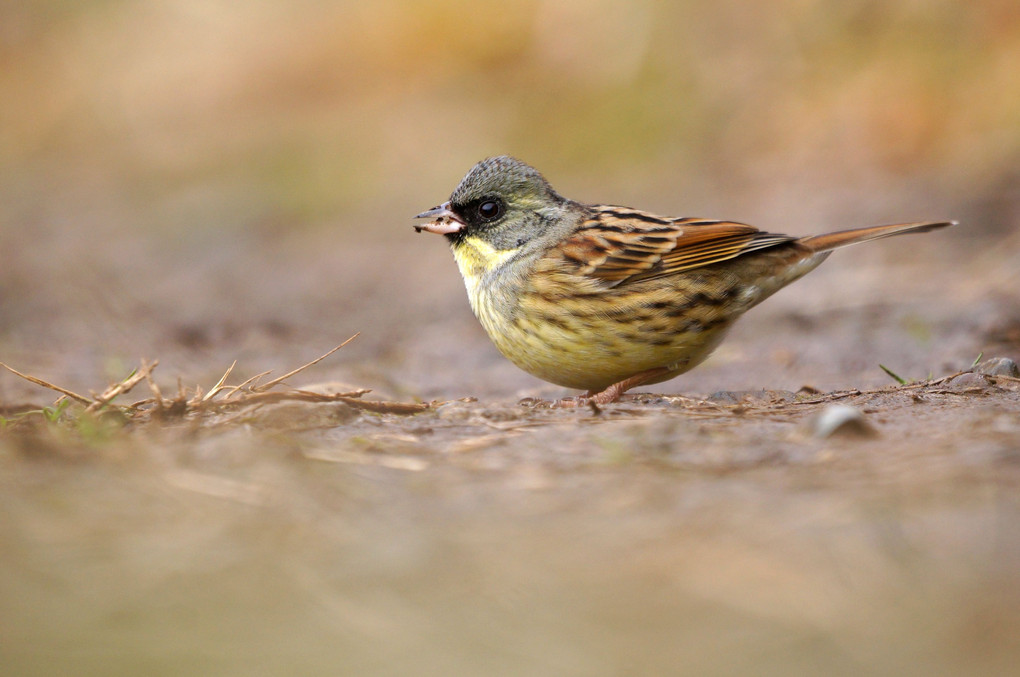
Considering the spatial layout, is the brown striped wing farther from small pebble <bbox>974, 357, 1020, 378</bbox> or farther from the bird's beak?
small pebble <bbox>974, 357, 1020, 378</bbox>

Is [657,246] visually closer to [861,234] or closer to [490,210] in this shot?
[490,210]

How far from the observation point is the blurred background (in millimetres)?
8836

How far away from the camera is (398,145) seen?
595 inches

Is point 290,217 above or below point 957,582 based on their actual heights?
above

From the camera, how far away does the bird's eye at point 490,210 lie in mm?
5809

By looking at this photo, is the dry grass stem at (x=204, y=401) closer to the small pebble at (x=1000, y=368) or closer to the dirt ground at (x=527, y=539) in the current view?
the dirt ground at (x=527, y=539)

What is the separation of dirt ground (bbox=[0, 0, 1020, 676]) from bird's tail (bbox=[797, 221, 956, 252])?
2.53 ft

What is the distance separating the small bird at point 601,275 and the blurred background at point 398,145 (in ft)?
4.01

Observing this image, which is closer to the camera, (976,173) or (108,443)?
(108,443)

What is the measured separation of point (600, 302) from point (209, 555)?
2602 mm

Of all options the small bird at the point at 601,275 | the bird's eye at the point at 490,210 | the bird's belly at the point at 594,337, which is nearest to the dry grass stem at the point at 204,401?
the bird's belly at the point at 594,337

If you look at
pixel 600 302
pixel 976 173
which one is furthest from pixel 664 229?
pixel 976 173

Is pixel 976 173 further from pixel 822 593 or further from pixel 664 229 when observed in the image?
pixel 822 593

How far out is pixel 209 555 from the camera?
3.11m
